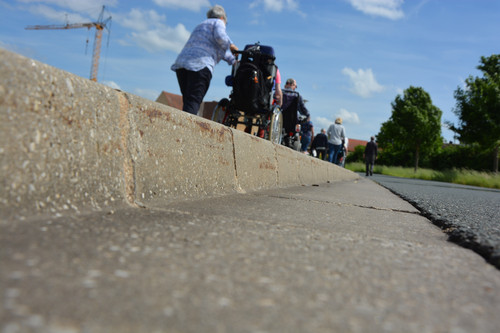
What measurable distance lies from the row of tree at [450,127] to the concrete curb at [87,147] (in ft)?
95.1

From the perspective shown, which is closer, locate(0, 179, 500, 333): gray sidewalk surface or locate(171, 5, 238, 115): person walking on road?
locate(0, 179, 500, 333): gray sidewalk surface

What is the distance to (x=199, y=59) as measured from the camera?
4.84 metres

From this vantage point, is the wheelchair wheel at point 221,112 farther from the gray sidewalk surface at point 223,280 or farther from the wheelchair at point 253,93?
the gray sidewalk surface at point 223,280

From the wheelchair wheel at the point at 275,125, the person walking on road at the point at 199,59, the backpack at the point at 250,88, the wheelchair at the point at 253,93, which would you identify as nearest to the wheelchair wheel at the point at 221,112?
the wheelchair at the point at 253,93

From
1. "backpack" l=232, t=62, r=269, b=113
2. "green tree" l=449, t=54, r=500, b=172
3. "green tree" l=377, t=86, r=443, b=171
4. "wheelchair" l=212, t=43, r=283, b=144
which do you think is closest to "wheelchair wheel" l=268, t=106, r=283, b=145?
"wheelchair" l=212, t=43, r=283, b=144

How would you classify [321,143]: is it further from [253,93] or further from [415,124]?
[415,124]

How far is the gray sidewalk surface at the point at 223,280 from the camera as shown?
0.80m

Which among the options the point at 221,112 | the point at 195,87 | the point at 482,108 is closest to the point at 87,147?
the point at 195,87

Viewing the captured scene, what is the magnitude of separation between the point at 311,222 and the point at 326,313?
1274 millimetres

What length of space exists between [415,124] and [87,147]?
45.1 m

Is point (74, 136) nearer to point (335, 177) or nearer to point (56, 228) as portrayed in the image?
point (56, 228)

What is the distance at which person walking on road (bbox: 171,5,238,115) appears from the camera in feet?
15.9

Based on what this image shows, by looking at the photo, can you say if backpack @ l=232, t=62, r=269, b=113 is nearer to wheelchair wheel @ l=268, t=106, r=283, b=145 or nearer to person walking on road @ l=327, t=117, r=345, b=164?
wheelchair wheel @ l=268, t=106, r=283, b=145

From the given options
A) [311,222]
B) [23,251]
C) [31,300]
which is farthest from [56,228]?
[311,222]
